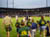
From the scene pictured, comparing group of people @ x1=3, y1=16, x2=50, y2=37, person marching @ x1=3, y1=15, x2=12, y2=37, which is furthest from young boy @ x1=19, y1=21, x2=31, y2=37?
person marching @ x1=3, y1=15, x2=12, y2=37

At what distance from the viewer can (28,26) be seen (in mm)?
4824

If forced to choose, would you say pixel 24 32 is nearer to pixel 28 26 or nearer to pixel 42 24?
pixel 28 26

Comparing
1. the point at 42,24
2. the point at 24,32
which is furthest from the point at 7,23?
the point at 42,24

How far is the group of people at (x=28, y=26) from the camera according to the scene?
4.77m

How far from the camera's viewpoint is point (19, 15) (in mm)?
4789

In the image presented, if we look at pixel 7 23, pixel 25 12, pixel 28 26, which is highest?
pixel 25 12

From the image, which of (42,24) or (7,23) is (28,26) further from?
(7,23)

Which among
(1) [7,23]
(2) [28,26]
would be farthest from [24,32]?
(1) [7,23]

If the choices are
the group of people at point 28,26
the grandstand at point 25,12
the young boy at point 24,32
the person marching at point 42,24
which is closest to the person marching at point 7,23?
the group of people at point 28,26

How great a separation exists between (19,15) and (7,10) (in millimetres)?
437

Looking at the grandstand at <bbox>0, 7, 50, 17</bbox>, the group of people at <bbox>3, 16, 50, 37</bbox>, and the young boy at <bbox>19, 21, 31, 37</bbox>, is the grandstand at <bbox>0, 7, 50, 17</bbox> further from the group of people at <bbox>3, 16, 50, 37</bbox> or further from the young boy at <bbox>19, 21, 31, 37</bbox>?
the young boy at <bbox>19, 21, 31, 37</bbox>

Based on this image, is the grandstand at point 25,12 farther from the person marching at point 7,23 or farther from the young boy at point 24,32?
the young boy at point 24,32

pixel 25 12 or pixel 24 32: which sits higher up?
pixel 25 12

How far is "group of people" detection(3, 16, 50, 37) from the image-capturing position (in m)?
4.77
